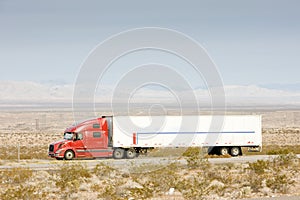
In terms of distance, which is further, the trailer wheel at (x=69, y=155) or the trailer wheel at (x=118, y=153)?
the trailer wheel at (x=118, y=153)

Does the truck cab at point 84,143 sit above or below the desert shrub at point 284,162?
above

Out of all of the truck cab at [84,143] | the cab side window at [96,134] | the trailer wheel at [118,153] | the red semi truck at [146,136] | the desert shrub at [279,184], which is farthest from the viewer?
the trailer wheel at [118,153]

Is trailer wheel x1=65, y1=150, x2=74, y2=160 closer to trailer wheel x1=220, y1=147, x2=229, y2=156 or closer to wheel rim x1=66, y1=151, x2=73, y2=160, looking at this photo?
wheel rim x1=66, y1=151, x2=73, y2=160

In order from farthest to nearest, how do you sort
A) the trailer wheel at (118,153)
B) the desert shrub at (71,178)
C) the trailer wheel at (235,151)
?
the trailer wheel at (235,151), the trailer wheel at (118,153), the desert shrub at (71,178)

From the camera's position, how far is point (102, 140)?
37.2m

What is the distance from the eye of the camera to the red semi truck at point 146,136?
1451 inches

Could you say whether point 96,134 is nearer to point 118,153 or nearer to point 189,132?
point 118,153

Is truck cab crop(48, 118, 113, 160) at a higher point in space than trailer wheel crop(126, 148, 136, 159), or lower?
higher

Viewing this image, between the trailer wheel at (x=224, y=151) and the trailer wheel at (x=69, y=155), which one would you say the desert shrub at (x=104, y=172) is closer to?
the trailer wheel at (x=69, y=155)

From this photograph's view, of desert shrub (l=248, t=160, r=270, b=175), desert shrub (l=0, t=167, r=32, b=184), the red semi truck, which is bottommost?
desert shrub (l=0, t=167, r=32, b=184)

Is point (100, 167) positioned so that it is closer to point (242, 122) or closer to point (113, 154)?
point (113, 154)

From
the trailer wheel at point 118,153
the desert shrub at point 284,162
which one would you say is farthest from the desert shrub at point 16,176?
the trailer wheel at point 118,153

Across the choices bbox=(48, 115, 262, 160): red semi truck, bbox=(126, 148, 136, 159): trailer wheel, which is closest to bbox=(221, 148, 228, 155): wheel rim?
bbox=(48, 115, 262, 160): red semi truck

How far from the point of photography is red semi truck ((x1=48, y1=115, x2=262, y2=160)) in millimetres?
36844
